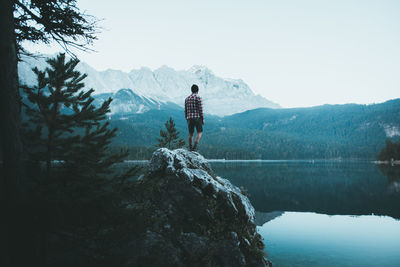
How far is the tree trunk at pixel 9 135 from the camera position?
5.76m

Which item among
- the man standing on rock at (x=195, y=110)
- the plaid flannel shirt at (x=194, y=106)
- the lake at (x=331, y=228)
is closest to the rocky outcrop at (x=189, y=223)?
the man standing on rock at (x=195, y=110)

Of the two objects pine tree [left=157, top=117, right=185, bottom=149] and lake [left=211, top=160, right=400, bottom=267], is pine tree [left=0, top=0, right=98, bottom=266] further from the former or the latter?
pine tree [left=157, top=117, right=185, bottom=149]

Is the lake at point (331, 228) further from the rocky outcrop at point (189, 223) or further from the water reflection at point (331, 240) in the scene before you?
the rocky outcrop at point (189, 223)

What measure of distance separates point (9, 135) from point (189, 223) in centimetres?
691

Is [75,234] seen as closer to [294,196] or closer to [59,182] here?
[59,182]

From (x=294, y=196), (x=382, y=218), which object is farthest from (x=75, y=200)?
(x=294, y=196)

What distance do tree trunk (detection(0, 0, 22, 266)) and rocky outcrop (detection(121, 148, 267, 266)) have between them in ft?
13.3

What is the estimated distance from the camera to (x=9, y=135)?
601 cm

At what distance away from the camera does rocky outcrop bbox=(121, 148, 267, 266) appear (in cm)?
948

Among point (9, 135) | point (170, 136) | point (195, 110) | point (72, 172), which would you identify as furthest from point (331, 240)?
point (170, 136)

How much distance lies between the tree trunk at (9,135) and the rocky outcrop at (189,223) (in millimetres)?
4063

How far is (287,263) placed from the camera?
62.7 feet

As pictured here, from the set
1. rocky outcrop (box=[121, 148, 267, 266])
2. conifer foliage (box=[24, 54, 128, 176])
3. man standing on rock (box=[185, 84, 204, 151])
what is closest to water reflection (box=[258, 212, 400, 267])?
rocky outcrop (box=[121, 148, 267, 266])

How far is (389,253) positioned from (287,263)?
10.0 meters
